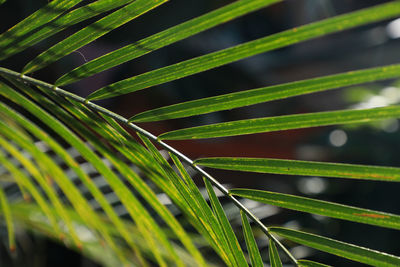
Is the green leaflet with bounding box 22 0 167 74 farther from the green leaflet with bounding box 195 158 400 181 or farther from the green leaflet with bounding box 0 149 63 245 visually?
the green leaflet with bounding box 0 149 63 245

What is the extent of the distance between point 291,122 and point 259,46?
7 cm

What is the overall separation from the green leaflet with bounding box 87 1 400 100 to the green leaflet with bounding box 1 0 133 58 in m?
0.07

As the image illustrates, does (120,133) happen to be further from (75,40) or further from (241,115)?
(241,115)

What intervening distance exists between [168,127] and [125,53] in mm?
2385

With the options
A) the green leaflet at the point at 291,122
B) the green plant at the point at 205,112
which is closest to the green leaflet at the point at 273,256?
the green plant at the point at 205,112

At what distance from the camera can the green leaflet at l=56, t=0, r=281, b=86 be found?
1.10 feet

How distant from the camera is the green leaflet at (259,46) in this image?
0.29m

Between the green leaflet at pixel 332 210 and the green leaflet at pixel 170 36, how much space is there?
0.56 feet

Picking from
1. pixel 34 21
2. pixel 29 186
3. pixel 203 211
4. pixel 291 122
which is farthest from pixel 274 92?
pixel 29 186

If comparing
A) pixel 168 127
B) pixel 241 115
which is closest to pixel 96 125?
pixel 168 127

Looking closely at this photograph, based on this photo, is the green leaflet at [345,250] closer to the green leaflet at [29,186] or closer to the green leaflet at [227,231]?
the green leaflet at [227,231]

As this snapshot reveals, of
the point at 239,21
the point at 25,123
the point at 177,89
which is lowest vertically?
the point at 25,123

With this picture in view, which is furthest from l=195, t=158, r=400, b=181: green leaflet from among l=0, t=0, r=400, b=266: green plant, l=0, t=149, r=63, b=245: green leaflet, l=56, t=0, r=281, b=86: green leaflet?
l=0, t=149, r=63, b=245: green leaflet

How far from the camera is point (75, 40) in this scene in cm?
43
